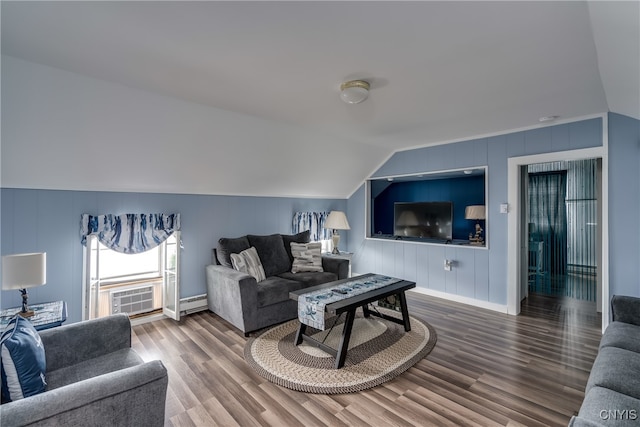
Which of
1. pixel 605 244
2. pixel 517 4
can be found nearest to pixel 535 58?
pixel 517 4

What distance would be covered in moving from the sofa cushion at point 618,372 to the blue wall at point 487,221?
1948mm

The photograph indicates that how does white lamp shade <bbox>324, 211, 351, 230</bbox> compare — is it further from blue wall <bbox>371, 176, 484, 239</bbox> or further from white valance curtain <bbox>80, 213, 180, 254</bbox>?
white valance curtain <bbox>80, 213, 180, 254</bbox>

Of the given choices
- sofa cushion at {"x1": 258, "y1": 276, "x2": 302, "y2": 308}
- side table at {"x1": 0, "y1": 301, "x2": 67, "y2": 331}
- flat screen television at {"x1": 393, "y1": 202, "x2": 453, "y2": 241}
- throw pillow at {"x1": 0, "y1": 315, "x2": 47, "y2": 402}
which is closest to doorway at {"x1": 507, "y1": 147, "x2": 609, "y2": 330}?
flat screen television at {"x1": 393, "y1": 202, "x2": 453, "y2": 241}

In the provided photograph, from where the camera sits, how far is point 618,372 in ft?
5.51

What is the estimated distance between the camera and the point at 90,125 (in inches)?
104

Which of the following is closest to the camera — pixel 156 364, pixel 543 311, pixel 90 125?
pixel 156 364

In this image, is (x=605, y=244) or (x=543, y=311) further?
(x=543, y=311)

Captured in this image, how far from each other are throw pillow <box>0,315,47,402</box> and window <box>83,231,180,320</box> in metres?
2.16

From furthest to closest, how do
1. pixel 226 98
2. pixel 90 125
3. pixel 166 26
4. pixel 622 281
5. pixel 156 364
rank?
pixel 622 281
pixel 226 98
pixel 90 125
pixel 166 26
pixel 156 364

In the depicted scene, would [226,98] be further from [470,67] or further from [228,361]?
[228,361]

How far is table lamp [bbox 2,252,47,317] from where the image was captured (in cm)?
223

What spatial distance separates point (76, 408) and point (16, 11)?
2.01 m

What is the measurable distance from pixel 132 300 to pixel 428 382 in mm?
3533

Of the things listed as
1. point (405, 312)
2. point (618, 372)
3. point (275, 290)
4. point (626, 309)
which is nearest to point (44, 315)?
point (275, 290)
